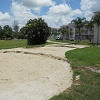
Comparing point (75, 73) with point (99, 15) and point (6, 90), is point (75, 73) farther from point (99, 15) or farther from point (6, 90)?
point (99, 15)

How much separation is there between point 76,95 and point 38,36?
35.0 metres

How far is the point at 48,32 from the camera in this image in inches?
1736

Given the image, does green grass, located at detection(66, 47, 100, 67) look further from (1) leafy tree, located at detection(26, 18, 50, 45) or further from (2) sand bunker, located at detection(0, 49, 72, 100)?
(1) leafy tree, located at detection(26, 18, 50, 45)

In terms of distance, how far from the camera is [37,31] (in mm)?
42406

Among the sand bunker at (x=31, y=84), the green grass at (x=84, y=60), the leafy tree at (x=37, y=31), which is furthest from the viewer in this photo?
the leafy tree at (x=37, y=31)

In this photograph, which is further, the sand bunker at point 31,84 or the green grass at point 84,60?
the green grass at point 84,60

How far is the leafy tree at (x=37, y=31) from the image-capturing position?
138ft

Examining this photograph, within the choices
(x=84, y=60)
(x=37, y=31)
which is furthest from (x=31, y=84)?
(x=37, y=31)

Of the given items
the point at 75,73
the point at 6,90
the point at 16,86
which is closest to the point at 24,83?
the point at 16,86

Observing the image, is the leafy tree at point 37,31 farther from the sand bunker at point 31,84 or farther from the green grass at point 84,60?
the sand bunker at point 31,84

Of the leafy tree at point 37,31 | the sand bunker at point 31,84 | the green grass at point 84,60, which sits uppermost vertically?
the leafy tree at point 37,31

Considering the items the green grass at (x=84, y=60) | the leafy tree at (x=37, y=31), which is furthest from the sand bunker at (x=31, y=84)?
the leafy tree at (x=37, y=31)

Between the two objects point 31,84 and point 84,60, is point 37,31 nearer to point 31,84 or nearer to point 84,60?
point 84,60

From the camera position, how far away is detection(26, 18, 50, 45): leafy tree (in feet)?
138
